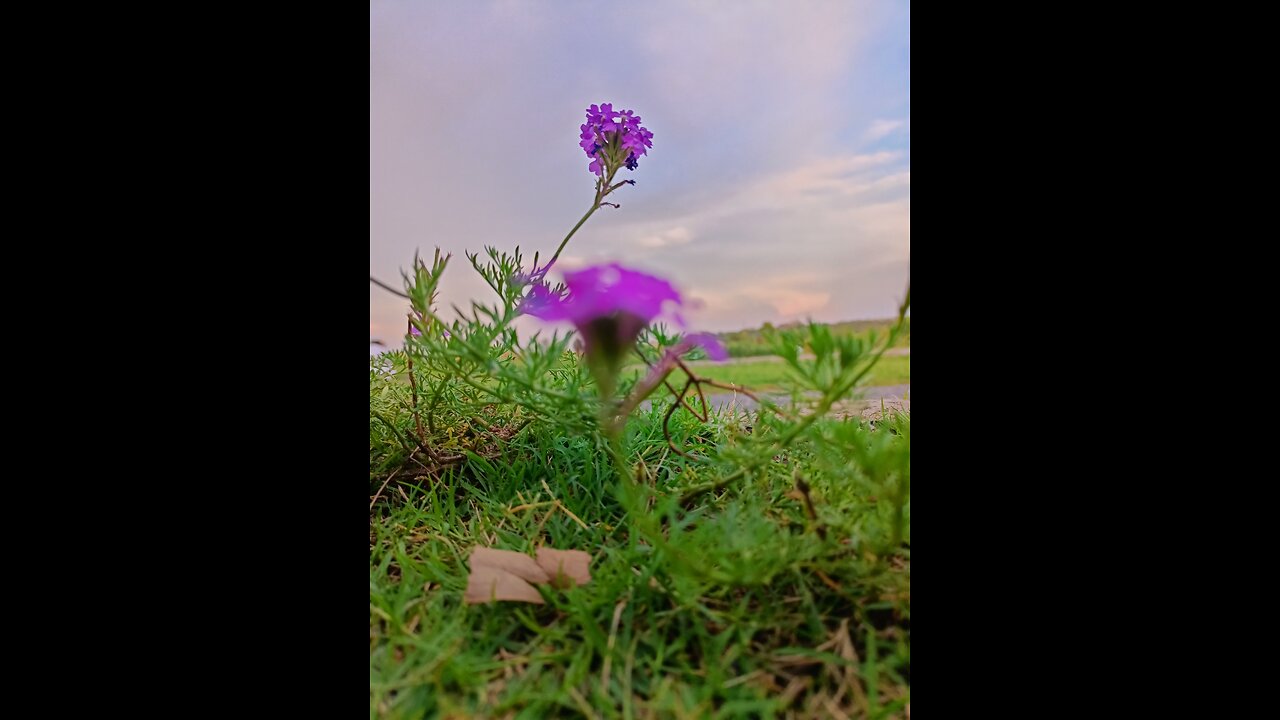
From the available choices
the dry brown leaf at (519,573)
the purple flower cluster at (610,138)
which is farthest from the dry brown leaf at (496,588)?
the purple flower cluster at (610,138)

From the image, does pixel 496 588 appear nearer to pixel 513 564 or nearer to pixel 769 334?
pixel 513 564

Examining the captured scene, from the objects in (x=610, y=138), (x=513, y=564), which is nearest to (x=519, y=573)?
(x=513, y=564)

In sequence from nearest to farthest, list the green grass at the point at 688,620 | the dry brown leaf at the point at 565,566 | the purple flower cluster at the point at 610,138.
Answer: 1. the green grass at the point at 688,620
2. the dry brown leaf at the point at 565,566
3. the purple flower cluster at the point at 610,138

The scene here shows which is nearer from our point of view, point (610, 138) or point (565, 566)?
point (565, 566)

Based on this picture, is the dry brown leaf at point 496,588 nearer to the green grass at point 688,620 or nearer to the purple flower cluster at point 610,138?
the green grass at point 688,620

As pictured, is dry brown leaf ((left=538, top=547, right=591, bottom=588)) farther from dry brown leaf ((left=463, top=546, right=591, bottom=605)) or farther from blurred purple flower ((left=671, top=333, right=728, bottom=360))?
blurred purple flower ((left=671, top=333, right=728, bottom=360))

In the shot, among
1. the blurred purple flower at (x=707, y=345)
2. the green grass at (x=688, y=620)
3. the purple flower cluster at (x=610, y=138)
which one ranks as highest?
the purple flower cluster at (x=610, y=138)
